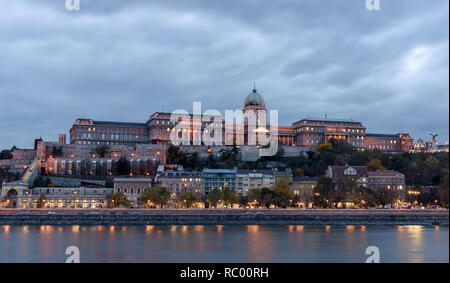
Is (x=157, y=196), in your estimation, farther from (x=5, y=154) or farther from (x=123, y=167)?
(x=5, y=154)

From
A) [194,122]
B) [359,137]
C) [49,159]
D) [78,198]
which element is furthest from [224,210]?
[359,137]

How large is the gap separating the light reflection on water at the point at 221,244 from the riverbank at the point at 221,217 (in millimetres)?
3607

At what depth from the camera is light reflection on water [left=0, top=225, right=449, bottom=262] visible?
83.9 ft

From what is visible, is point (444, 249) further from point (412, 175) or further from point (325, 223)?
point (412, 175)

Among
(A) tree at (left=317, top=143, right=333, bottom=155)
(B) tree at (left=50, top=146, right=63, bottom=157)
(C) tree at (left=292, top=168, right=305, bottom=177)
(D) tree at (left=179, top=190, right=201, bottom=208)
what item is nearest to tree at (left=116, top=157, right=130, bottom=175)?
(B) tree at (left=50, top=146, right=63, bottom=157)

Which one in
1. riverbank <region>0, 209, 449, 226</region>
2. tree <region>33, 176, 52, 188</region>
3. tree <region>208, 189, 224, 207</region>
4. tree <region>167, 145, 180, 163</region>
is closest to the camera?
riverbank <region>0, 209, 449, 226</region>

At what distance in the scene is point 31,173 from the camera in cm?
5712

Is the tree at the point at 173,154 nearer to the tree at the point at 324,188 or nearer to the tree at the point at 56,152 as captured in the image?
the tree at the point at 56,152

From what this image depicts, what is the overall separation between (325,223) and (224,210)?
9040 millimetres

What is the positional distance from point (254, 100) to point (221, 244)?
195ft

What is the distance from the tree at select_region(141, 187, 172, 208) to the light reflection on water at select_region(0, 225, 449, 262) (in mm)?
8518

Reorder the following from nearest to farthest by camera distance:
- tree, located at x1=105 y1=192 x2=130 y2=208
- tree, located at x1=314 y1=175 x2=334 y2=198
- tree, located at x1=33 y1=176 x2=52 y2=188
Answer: tree, located at x1=105 y1=192 x2=130 y2=208 → tree, located at x1=314 y1=175 x2=334 y2=198 → tree, located at x1=33 y1=176 x2=52 y2=188

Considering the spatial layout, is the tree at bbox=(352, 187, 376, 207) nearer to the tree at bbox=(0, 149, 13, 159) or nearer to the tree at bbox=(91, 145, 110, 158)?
the tree at bbox=(91, 145, 110, 158)

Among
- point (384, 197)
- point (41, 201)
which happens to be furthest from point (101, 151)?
point (384, 197)
